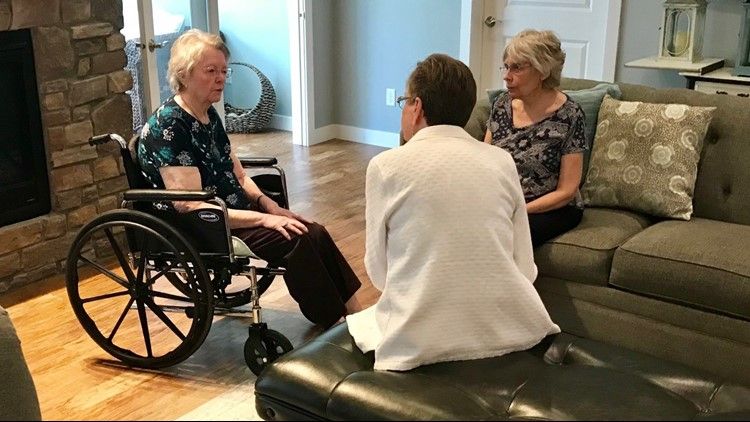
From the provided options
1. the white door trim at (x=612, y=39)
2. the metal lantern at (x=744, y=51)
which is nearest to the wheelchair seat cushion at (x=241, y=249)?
the metal lantern at (x=744, y=51)

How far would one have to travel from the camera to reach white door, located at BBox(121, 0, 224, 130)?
13.4 feet

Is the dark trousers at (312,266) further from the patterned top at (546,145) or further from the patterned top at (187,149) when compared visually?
the patterned top at (546,145)

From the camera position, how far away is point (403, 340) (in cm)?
186

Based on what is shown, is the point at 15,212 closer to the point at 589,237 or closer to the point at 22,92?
the point at 22,92

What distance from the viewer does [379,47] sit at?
5.70 metres

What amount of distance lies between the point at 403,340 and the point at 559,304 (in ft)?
3.47

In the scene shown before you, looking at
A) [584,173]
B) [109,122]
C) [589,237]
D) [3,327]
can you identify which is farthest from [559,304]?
[109,122]

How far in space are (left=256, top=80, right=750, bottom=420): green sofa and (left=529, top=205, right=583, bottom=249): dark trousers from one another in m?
0.04

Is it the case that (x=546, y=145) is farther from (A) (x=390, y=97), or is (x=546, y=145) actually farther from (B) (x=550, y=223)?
(A) (x=390, y=97)

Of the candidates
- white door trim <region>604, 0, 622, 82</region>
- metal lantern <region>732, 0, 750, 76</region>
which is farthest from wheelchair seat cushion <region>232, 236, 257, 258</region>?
white door trim <region>604, 0, 622, 82</region>

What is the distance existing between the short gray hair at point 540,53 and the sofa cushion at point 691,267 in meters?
0.63

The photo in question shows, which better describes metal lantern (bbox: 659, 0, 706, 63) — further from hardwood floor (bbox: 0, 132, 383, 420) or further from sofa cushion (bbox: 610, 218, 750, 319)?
hardwood floor (bbox: 0, 132, 383, 420)

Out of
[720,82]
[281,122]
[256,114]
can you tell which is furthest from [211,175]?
[281,122]

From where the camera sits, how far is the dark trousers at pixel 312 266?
8.77 feet
